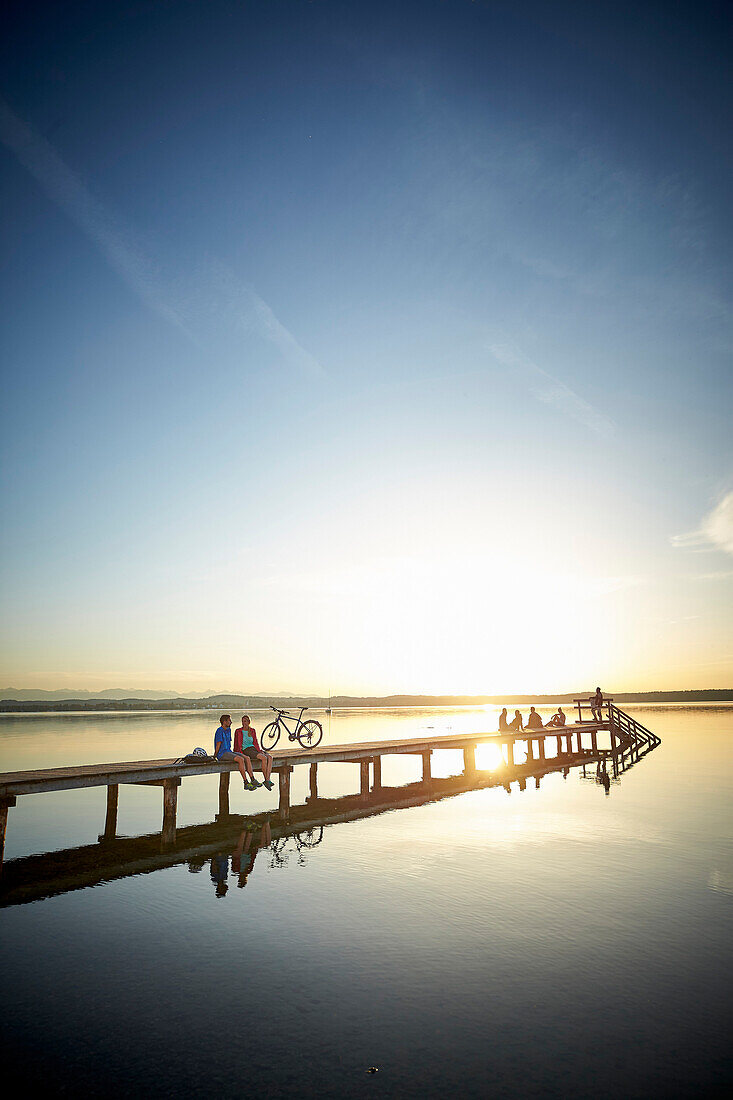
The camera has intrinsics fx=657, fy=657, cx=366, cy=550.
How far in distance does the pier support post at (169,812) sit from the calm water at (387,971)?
4.96 ft

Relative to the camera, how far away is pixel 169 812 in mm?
17922

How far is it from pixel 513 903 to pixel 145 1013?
7593 mm

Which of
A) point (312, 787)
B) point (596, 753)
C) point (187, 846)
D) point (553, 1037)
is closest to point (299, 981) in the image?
point (553, 1037)

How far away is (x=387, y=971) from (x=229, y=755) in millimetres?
11310

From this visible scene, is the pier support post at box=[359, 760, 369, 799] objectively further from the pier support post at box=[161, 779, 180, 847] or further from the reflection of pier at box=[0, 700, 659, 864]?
the pier support post at box=[161, 779, 180, 847]

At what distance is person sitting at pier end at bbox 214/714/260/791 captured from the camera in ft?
63.9

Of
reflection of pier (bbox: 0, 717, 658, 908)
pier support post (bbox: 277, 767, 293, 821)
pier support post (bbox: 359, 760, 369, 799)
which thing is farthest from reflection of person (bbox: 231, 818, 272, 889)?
pier support post (bbox: 359, 760, 369, 799)

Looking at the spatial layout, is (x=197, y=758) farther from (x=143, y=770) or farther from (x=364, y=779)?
(x=364, y=779)

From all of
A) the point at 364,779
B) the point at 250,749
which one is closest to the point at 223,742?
the point at 250,749

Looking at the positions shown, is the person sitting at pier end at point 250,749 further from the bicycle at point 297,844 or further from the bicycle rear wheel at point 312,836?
the bicycle rear wheel at point 312,836

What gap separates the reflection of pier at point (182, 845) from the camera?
1472 centimetres

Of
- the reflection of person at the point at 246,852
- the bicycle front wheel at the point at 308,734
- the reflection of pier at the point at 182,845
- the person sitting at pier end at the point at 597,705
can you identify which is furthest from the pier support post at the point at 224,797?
the person sitting at pier end at the point at 597,705

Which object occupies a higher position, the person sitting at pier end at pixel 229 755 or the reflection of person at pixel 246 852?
the person sitting at pier end at pixel 229 755

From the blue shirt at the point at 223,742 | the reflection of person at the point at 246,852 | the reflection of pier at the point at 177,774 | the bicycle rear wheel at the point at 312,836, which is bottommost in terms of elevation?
the bicycle rear wheel at the point at 312,836
